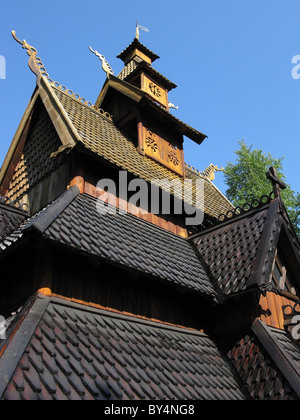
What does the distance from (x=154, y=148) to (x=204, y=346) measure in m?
5.95

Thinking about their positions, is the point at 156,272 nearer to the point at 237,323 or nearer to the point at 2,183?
the point at 237,323

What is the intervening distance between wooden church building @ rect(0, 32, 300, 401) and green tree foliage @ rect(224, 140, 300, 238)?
387 inches

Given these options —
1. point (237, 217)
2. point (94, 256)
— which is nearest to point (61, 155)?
point (94, 256)

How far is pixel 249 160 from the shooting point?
21812 mm

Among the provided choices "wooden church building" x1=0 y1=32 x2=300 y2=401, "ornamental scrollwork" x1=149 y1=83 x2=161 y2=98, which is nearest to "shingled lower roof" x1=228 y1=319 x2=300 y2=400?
"wooden church building" x1=0 y1=32 x2=300 y2=401

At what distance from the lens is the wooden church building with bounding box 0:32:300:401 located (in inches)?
188

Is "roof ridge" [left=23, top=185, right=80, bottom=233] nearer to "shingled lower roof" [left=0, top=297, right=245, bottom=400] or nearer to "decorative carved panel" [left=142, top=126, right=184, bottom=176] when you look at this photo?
"shingled lower roof" [left=0, top=297, right=245, bottom=400]

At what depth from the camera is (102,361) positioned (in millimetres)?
4836
